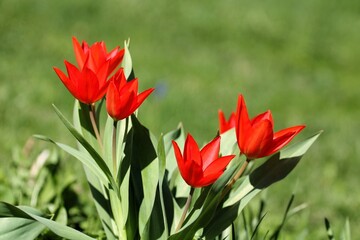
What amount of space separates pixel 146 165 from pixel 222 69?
193 inches

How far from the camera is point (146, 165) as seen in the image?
64.3 inches

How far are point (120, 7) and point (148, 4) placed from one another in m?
0.48

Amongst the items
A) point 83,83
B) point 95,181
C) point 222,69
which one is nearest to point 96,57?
point 83,83

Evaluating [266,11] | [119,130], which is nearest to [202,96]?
[266,11]

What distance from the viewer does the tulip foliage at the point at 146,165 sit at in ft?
4.91

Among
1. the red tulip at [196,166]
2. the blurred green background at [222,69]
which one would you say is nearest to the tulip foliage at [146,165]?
the red tulip at [196,166]

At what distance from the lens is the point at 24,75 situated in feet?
16.1

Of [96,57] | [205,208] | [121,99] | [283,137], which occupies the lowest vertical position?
[205,208]

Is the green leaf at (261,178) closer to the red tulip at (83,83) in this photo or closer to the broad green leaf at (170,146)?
the broad green leaf at (170,146)

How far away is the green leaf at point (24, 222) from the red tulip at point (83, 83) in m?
0.28

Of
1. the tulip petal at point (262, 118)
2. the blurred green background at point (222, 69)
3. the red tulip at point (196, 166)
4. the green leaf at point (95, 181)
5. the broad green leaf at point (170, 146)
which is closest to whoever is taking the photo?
the red tulip at point (196, 166)

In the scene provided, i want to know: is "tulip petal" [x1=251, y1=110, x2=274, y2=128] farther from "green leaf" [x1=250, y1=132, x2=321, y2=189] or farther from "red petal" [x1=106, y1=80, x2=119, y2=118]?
"red petal" [x1=106, y1=80, x2=119, y2=118]

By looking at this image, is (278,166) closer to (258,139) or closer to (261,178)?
(261,178)

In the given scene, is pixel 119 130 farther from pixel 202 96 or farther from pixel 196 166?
pixel 202 96
